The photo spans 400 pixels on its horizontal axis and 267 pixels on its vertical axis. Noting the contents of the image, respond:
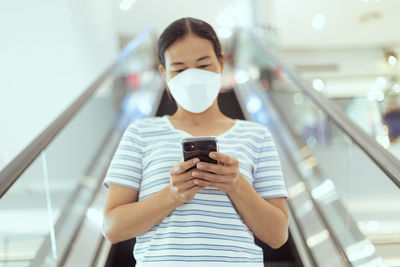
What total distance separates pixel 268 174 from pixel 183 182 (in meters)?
0.39

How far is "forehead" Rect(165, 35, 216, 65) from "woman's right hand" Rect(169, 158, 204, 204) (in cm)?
45

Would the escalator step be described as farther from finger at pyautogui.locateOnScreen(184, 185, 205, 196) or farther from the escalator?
finger at pyautogui.locateOnScreen(184, 185, 205, 196)

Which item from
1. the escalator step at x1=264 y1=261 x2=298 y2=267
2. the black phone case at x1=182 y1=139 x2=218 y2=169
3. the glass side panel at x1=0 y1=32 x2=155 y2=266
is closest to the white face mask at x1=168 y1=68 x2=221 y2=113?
the black phone case at x1=182 y1=139 x2=218 y2=169

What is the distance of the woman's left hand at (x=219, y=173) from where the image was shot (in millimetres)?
1277

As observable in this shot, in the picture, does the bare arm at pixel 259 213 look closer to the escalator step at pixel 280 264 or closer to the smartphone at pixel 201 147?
the smartphone at pixel 201 147

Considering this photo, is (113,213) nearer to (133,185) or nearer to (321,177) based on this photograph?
(133,185)

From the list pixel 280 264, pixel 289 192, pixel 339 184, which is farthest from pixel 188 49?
pixel 289 192

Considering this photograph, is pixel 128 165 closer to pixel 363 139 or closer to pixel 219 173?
pixel 219 173

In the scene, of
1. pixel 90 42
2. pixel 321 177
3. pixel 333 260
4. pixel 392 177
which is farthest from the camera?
pixel 90 42

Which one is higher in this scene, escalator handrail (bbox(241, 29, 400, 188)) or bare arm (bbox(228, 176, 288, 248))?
escalator handrail (bbox(241, 29, 400, 188))

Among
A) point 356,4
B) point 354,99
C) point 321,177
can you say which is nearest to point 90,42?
point 354,99

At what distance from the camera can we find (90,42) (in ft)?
24.3

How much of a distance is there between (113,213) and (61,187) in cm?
193

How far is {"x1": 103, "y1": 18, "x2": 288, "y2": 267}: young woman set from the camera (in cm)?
131
